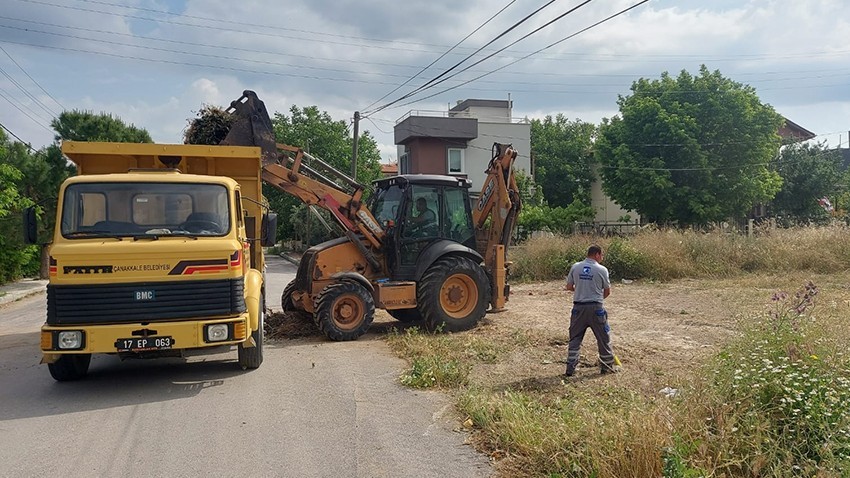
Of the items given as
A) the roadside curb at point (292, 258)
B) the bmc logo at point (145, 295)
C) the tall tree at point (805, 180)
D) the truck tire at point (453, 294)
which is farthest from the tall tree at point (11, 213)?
the tall tree at point (805, 180)

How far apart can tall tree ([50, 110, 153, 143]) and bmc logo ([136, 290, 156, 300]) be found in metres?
25.2

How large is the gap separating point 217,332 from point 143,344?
2.59 ft

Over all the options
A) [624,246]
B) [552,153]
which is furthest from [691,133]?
[552,153]

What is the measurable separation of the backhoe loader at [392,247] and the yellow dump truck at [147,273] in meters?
2.22

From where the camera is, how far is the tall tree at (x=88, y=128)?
29469 millimetres

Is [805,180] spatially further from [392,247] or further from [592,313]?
[592,313]

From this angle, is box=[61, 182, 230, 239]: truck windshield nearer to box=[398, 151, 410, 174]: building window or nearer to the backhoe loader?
the backhoe loader

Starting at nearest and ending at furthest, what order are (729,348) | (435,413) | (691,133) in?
(729,348), (435,413), (691,133)

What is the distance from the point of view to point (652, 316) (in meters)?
12.7

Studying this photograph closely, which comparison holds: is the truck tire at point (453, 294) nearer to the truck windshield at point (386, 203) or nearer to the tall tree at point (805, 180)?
the truck windshield at point (386, 203)

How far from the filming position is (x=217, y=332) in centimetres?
736

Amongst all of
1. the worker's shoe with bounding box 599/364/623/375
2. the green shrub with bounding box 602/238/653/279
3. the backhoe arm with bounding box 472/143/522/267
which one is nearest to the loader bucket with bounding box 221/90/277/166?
the backhoe arm with bounding box 472/143/522/267

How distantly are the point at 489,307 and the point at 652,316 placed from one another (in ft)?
11.1

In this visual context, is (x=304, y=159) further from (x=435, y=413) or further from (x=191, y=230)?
(x=435, y=413)
